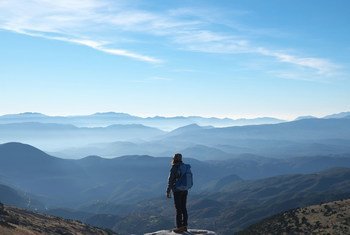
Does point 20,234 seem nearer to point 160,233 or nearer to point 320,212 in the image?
point 160,233

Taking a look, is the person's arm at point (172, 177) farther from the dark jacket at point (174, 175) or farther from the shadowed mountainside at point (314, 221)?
the shadowed mountainside at point (314, 221)

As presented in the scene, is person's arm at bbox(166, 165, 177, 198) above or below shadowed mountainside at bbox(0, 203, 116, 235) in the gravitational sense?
above

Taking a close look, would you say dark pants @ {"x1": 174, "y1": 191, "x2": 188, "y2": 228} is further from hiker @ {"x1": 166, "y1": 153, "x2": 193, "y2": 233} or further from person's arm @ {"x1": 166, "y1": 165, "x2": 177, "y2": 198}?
Result: person's arm @ {"x1": 166, "y1": 165, "x2": 177, "y2": 198}

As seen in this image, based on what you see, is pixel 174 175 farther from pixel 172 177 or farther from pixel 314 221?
pixel 314 221

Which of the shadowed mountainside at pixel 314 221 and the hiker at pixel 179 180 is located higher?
the hiker at pixel 179 180

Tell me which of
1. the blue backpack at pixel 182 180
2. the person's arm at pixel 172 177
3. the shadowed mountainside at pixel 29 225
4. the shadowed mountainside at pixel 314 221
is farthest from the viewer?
the shadowed mountainside at pixel 314 221

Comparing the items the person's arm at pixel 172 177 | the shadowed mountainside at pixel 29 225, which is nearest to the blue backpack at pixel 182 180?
the person's arm at pixel 172 177

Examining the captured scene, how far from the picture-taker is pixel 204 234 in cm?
2481

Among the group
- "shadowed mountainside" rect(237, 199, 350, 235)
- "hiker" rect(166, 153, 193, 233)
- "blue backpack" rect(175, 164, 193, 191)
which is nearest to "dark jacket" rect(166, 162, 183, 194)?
"hiker" rect(166, 153, 193, 233)

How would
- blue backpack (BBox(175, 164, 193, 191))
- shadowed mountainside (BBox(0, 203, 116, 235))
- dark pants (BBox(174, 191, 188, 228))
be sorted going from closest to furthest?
blue backpack (BBox(175, 164, 193, 191))
dark pants (BBox(174, 191, 188, 228))
shadowed mountainside (BBox(0, 203, 116, 235))

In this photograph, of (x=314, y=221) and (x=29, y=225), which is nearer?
(x=29, y=225)

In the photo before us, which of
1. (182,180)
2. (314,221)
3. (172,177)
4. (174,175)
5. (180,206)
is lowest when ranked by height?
(314,221)

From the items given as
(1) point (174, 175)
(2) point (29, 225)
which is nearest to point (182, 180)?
(1) point (174, 175)

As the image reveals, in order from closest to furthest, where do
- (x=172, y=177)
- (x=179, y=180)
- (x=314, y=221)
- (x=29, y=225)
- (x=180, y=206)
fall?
(x=172, y=177)
(x=179, y=180)
(x=180, y=206)
(x=29, y=225)
(x=314, y=221)
